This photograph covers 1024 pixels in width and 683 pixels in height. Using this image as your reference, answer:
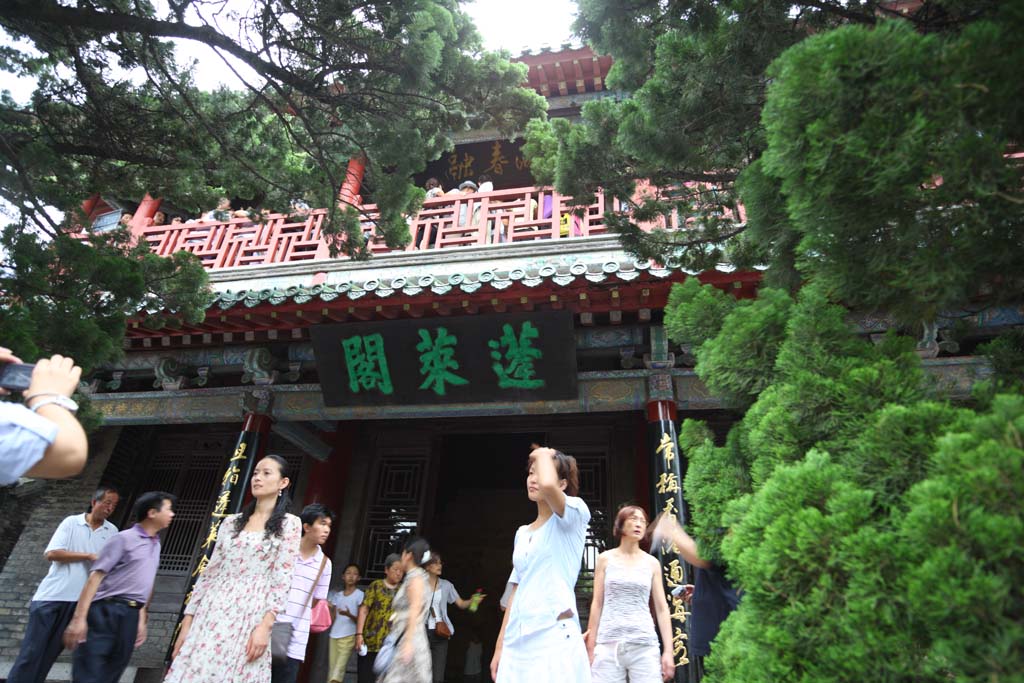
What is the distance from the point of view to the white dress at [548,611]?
1.98 metres

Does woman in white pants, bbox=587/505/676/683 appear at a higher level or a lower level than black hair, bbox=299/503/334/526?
lower

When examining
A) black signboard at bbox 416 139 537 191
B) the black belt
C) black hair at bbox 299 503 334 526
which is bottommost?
the black belt

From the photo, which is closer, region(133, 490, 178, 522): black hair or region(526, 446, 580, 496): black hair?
region(526, 446, 580, 496): black hair

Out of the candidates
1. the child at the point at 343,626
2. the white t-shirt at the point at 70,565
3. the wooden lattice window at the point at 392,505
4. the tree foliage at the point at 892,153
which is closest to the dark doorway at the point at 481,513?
the wooden lattice window at the point at 392,505

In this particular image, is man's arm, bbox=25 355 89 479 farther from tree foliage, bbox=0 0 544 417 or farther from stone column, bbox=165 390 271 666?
stone column, bbox=165 390 271 666

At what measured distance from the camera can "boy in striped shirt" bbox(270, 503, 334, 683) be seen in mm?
3139

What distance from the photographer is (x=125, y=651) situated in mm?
3061

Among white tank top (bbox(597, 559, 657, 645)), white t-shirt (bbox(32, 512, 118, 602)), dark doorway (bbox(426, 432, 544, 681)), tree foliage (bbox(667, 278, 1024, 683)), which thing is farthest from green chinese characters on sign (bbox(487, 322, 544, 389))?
dark doorway (bbox(426, 432, 544, 681))

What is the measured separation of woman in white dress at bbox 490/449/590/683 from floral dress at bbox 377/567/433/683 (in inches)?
27.2

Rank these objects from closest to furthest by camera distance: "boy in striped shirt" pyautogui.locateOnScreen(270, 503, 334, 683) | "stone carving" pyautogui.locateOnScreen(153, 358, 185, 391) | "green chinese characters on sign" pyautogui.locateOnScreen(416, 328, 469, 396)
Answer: "boy in striped shirt" pyautogui.locateOnScreen(270, 503, 334, 683), "green chinese characters on sign" pyautogui.locateOnScreen(416, 328, 469, 396), "stone carving" pyautogui.locateOnScreen(153, 358, 185, 391)

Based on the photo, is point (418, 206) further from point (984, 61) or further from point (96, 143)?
point (984, 61)

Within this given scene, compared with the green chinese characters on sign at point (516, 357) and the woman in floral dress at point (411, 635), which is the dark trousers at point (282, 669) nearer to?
the woman in floral dress at point (411, 635)

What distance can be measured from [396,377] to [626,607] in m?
2.89

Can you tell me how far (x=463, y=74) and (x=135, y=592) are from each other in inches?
138
